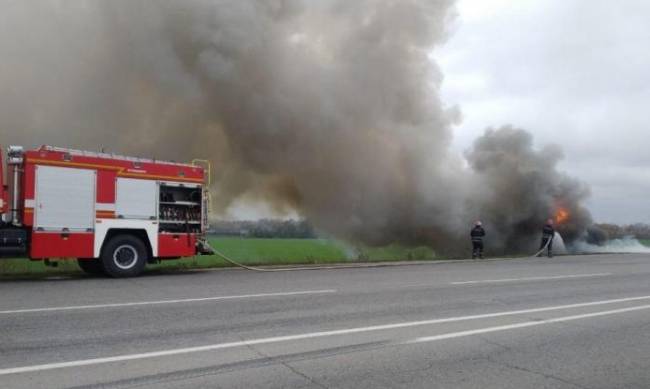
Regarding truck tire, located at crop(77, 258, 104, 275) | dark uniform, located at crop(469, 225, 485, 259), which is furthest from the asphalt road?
dark uniform, located at crop(469, 225, 485, 259)

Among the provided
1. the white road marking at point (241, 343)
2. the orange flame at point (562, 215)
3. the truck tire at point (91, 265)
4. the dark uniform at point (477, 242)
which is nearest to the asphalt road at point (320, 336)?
the white road marking at point (241, 343)

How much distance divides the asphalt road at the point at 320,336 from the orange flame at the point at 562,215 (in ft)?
53.0

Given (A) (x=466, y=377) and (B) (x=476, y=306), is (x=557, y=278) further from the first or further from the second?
(A) (x=466, y=377)

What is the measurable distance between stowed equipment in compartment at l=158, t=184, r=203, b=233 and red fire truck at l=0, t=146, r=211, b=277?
21 mm

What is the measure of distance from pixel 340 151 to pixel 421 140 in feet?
11.1

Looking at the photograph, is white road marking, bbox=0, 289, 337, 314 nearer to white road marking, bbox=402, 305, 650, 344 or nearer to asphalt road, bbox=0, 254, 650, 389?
asphalt road, bbox=0, 254, 650, 389

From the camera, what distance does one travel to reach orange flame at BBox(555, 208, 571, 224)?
82.8 ft

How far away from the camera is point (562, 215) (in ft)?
83.4

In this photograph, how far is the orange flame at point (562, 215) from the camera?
82.8 feet

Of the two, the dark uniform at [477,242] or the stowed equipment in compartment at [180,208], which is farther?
the dark uniform at [477,242]

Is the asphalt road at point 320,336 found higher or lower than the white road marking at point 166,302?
lower

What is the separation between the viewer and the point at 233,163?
69.1ft

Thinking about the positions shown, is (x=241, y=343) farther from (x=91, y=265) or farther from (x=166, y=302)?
(x=91, y=265)

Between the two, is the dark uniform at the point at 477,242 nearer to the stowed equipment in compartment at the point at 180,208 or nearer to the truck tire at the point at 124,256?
the stowed equipment in compartment at the point at 180,208
